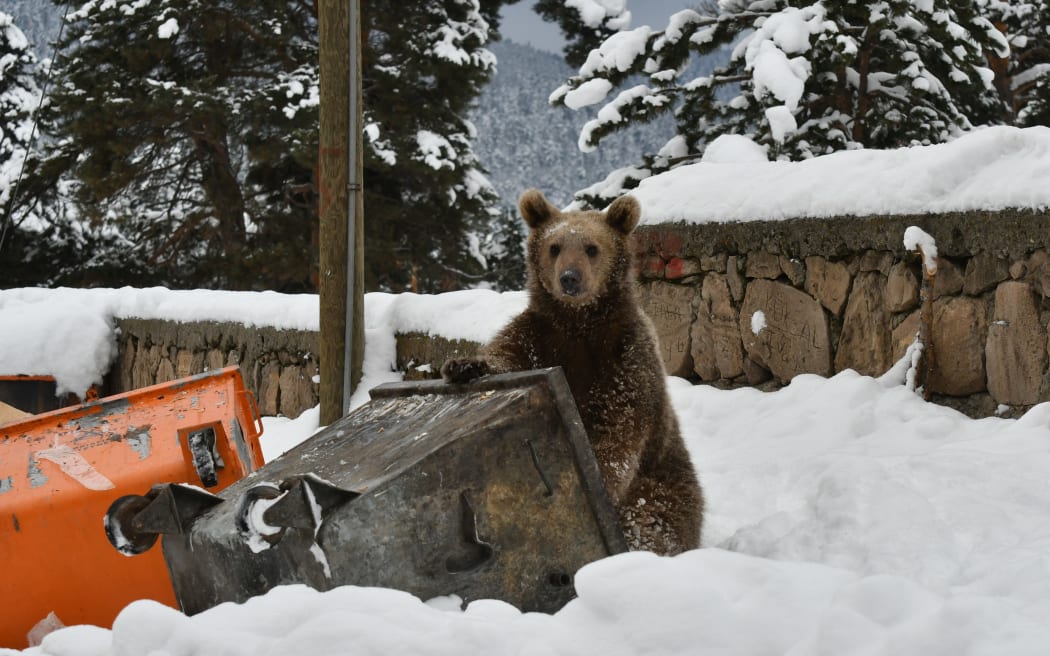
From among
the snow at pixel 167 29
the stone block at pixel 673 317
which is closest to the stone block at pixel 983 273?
the stone block at pixel 673 317

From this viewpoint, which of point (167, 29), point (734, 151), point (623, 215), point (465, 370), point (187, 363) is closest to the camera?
point (465, 370)

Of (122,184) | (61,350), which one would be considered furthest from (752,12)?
(122,184)

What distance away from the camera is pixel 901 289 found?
15.5 feet

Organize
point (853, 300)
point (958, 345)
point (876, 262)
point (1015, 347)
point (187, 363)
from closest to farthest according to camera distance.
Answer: point (1015, 347)
point (958, 345)
point (876, 262)
point (853, 300)
point (187, 363)

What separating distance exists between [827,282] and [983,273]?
2.72 feet

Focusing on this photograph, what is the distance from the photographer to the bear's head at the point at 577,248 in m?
3.71

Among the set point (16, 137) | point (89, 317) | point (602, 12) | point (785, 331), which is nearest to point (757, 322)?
point (785, 331)

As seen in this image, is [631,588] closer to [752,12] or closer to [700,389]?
[700,389]

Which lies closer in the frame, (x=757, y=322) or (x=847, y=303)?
(x=847, y=303)

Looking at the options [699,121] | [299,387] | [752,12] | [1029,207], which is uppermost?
[752,12]

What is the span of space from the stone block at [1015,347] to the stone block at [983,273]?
0.05 m

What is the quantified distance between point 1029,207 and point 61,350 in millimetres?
8345

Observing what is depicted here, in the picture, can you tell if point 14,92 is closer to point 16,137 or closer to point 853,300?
point 16,137

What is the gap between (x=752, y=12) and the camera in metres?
10.0
